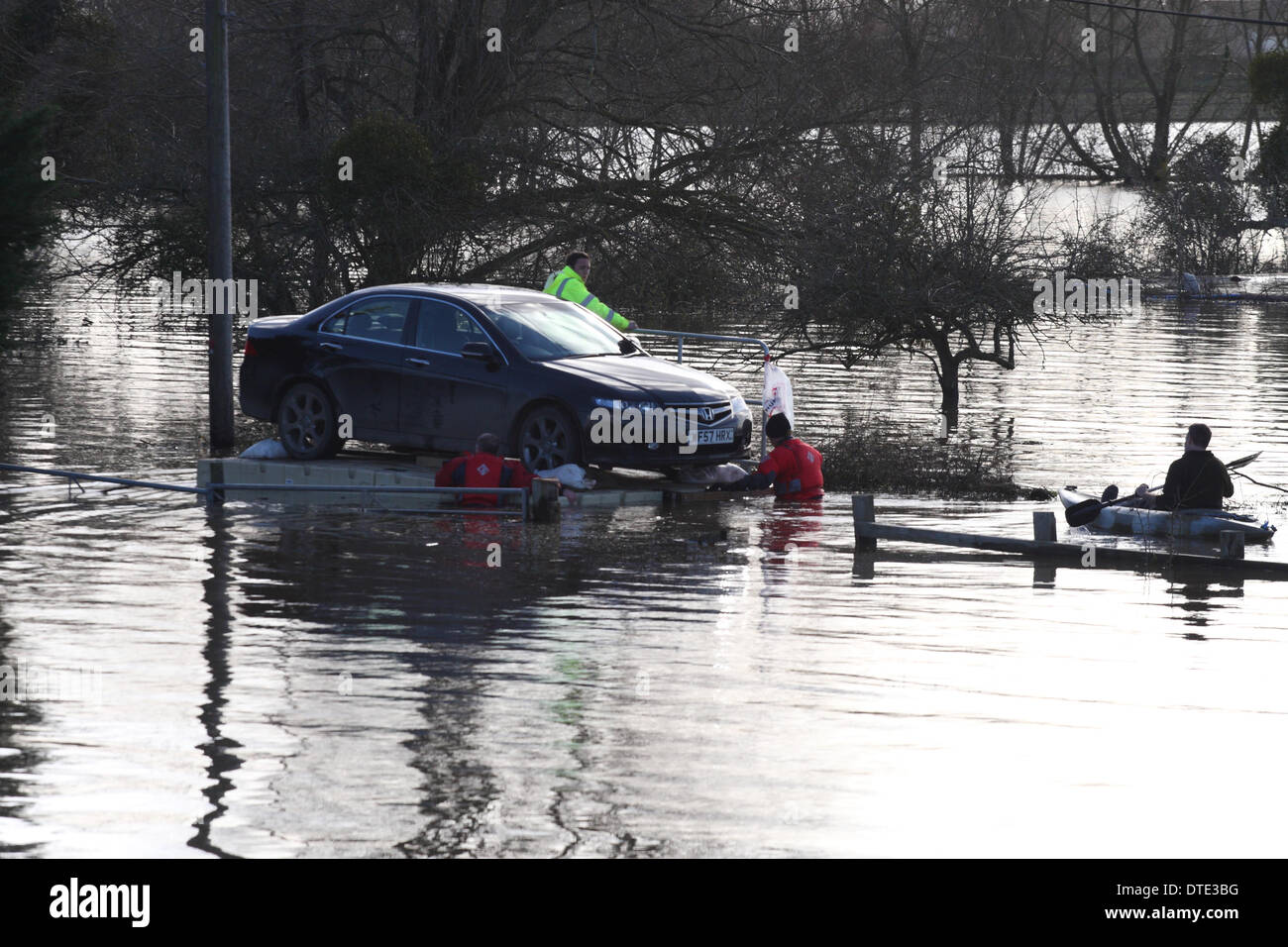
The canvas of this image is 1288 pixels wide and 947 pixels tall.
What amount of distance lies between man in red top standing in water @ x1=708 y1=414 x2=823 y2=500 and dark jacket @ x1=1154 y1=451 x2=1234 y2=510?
129 inches

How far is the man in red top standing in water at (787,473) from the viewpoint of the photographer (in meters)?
16.9

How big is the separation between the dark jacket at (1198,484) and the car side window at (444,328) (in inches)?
238

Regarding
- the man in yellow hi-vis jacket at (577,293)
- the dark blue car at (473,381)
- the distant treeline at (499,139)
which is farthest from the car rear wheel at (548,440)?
the distant treeline at (499,139)

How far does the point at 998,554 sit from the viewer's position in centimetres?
1462

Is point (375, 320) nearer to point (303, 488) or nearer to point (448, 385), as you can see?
point (448, 385)

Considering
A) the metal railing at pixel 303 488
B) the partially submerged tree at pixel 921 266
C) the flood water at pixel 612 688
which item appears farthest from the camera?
the partially submerged tree at pixel 921 266

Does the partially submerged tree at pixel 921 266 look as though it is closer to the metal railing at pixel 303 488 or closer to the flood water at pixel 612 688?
the flood water at pixel 612 688

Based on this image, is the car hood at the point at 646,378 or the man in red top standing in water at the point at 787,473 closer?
the car hood at the point at 646,378

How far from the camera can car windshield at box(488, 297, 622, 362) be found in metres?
16.8

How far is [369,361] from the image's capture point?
56.7 ft

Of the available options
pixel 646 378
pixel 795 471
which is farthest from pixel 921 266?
pixel 646 378

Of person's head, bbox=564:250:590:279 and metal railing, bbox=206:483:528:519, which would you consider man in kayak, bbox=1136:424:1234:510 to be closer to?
metal railing, bbox=206:483:528:519

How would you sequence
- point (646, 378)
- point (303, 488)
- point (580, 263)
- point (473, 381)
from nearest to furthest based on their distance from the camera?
point (303, 488) < point (646, 378) < point (473, 381) < point (580, 263)

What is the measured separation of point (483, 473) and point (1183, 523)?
5674mm
